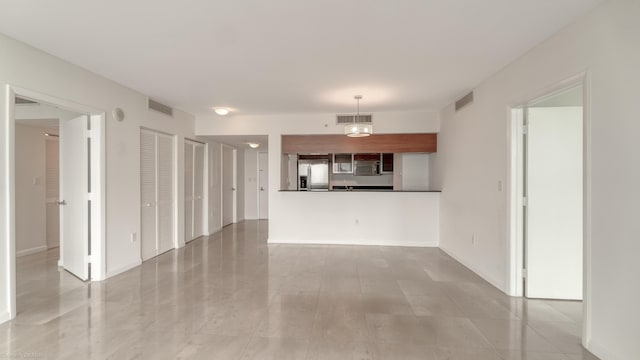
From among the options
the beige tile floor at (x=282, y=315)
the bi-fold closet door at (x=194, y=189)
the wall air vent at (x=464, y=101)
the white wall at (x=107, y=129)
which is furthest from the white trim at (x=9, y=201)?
the wall air vent at (x=464, y=101)

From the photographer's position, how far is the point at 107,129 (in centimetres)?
410

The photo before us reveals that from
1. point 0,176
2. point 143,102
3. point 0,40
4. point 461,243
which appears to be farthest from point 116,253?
point 461,243

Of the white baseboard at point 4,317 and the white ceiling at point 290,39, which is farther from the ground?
the white ceiling at point 290,39

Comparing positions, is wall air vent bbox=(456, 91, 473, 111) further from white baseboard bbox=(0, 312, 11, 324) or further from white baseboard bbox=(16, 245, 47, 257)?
white baseboard bbox=(16, 245, 47, 257)

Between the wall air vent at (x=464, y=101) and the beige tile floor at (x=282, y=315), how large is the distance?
247cm

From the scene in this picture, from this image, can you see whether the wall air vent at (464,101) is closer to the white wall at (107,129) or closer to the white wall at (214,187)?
the white wall at (107,129)

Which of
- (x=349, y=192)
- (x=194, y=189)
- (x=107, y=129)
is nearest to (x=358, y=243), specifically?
(x=349, y=192)

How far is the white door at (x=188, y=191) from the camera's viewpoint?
621 centimetres

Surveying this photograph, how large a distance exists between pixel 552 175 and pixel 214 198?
6483 millimetres

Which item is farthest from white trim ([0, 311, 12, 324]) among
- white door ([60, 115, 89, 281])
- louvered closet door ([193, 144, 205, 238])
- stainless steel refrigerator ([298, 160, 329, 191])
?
stainless steel refrigerator ([298, 160, 329, 191])

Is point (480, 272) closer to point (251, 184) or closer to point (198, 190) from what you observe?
point (198, 190)

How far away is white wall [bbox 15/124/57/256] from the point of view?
5.14 m

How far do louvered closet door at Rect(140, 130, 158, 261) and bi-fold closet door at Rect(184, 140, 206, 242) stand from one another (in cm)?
104

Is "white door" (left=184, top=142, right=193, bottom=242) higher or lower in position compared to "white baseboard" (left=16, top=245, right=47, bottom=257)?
higher
